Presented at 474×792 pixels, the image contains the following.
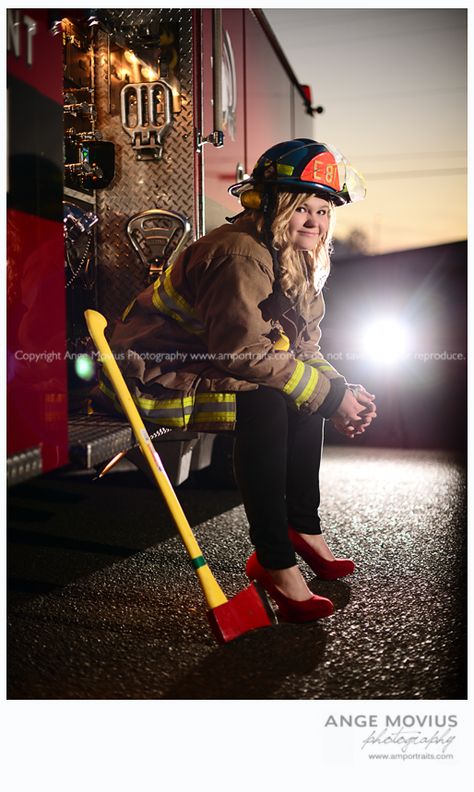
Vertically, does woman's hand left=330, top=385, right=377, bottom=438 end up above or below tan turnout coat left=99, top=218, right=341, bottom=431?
below

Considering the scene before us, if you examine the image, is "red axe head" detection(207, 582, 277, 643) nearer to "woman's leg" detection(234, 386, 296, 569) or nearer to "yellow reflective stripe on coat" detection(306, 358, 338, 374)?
"woman's leg" detection(234, 386, 296, 569)

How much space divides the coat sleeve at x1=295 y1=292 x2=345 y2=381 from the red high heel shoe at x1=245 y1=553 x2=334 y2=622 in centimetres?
64

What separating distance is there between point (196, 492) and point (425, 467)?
4.83 feet

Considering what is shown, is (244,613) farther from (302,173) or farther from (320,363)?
(302,173)

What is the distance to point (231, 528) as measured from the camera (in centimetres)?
316

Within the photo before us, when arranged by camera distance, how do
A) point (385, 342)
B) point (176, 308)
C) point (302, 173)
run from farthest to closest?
point (385, 342) → point (176, 308) → point (302, 173)

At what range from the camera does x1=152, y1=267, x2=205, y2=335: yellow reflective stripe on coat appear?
7.19 ft

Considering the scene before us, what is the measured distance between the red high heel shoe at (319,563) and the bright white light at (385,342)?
0.70 meters

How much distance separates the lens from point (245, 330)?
1961 mm

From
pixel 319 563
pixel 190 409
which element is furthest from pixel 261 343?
pixel 319 563

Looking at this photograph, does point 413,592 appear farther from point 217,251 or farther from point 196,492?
point 196,492

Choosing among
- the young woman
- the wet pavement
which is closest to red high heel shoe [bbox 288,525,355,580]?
the wet pavement

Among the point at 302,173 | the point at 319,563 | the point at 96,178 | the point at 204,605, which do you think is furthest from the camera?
the point at 96,178

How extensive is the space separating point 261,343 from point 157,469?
0.46 metres
